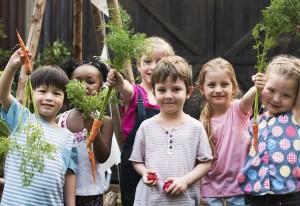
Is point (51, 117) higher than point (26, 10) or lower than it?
lower

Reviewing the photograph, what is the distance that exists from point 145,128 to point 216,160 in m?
0.56

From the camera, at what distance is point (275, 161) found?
4.18 metres

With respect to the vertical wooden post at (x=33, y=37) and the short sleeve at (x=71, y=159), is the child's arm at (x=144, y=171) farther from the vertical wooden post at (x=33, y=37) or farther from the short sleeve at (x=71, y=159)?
the vertical wooden post at (x=33, y=37)

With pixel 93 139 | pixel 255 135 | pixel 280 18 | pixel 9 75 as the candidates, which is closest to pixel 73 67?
pixel 93 139

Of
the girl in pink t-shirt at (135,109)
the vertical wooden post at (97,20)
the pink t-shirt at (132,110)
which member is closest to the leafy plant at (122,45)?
the girl in pink t-shirt at (135,109)

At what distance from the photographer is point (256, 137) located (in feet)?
14.0

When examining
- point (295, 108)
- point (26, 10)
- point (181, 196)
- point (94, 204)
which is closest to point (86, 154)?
point (94, 204)

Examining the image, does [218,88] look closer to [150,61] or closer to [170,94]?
[170,94]

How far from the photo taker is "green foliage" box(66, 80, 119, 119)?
4.23 meters

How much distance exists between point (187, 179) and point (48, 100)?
105cm

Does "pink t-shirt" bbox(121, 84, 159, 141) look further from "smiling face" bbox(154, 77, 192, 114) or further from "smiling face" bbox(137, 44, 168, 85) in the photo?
"smiling face" bbox(154, 77, 192, 114)

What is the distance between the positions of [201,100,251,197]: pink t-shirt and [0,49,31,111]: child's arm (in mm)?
1418

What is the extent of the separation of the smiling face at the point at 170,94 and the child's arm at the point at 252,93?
454 mm

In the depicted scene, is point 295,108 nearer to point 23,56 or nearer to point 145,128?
point 145,128
